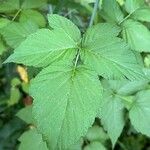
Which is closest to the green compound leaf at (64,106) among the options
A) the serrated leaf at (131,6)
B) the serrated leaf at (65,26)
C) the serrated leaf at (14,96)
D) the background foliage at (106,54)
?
the background foliage at (106,54)

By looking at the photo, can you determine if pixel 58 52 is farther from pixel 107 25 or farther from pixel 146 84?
pixel 146 84

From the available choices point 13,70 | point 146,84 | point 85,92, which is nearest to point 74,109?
point 85,92

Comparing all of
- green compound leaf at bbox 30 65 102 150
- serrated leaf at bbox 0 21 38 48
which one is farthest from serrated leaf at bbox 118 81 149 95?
green compound leaf at bbox 30 65 102 150

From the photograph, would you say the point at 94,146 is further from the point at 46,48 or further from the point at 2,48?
the point at 46,48

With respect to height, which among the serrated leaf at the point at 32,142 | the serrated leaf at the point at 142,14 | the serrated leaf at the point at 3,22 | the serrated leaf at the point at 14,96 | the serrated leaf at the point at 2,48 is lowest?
the serrated leaf at the point at 14,96

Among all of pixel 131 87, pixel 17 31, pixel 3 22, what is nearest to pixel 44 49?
pixel 17 31

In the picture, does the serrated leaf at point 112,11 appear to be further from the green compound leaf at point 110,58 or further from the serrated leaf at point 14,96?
the serrated leaf at point 14,96
